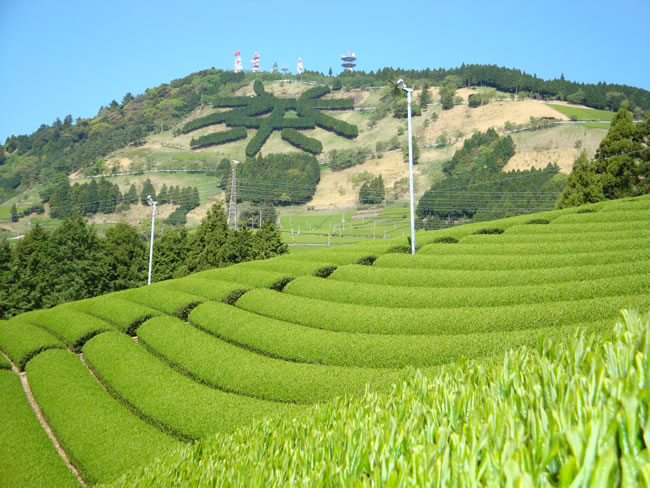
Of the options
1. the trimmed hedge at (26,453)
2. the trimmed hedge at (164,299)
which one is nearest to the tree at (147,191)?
the trimmed hedge at (164,299)

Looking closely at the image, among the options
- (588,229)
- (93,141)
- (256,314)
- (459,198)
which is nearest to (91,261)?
(256,314)

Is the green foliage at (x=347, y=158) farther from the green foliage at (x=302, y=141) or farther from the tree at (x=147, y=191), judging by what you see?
the tree at (x=147, y=191)

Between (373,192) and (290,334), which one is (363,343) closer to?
(290,334)

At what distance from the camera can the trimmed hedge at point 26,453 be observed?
13695 mm

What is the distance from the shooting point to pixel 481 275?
18609mm

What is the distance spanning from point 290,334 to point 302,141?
15638cm

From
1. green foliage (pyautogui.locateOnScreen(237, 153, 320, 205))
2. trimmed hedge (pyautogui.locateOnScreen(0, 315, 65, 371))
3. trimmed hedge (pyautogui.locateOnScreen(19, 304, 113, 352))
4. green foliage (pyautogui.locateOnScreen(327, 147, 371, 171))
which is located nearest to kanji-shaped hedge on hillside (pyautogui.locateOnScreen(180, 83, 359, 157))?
green foliage (pyautogui.locateOnScreen(327, 147, 371, 171))

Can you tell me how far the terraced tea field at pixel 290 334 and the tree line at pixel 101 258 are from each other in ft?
62.4

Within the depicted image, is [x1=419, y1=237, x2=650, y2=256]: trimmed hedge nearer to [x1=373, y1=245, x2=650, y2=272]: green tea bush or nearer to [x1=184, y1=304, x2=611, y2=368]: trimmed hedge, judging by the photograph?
[x1=373, y1=245, x2=650, y2=272]: green tea bush

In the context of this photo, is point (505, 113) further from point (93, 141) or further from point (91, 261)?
point (93, 141)

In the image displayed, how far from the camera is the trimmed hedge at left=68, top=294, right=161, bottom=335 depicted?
23.3m

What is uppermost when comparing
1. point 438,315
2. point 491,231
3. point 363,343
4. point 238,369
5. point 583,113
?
point 583,113

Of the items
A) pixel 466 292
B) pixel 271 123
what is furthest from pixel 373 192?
pixel 466 292

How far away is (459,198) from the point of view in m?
89.8
